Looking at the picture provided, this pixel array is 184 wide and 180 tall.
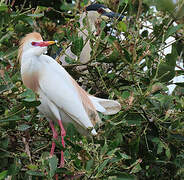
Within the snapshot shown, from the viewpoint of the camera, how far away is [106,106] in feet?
6.61

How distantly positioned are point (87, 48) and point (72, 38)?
1.15 m

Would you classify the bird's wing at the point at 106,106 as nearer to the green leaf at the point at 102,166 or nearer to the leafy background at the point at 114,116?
the leafy background at the point at 114,116

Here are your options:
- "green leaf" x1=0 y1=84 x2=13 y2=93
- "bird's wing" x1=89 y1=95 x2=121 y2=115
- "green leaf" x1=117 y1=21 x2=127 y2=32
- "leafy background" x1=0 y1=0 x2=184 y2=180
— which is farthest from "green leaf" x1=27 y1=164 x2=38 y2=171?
"green leaf" x1=117 y1=21 x2=127 y2=32

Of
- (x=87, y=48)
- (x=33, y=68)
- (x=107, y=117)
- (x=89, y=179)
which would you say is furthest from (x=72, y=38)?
(x=87, y=48)

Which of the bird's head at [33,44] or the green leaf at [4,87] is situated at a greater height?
the green leaf at [4,87]

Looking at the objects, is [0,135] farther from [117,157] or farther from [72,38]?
[72,38]

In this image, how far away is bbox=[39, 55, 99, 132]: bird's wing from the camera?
215 cm

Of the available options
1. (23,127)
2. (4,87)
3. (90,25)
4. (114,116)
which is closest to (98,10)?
(90,25)

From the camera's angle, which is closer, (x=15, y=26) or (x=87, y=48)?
(x=15, y=26)

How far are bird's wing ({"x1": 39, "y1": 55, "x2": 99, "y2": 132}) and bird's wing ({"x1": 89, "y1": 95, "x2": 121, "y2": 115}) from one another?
0.03 meters

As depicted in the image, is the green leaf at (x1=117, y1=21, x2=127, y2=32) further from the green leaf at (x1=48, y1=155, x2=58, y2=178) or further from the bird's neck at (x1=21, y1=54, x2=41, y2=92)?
the green leaf at (x1=48, y1=155, x2=58, y2=178)

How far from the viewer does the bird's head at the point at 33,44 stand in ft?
7.02

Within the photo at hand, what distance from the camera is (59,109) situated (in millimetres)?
2215

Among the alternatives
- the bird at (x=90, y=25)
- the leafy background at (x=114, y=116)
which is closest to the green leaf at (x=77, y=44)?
the leafy background at (x=114, y=116)
